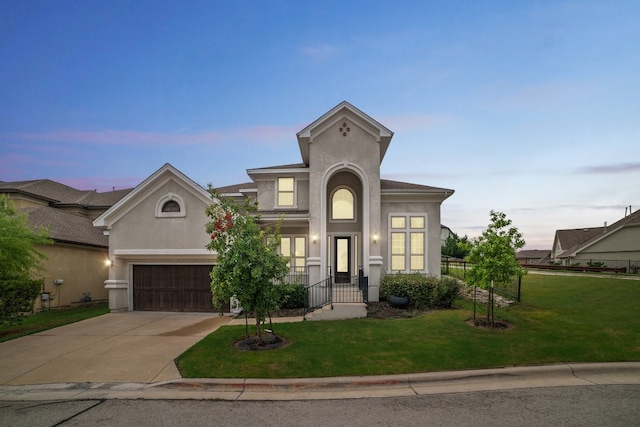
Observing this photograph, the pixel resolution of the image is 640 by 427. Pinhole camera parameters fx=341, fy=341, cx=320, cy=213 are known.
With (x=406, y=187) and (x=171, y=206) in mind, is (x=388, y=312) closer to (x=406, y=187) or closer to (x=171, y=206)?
(x=406, y=187)

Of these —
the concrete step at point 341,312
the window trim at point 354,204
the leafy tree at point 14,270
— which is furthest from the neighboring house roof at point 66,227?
the concrete step at point 341,312

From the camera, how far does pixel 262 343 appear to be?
9.76 meters

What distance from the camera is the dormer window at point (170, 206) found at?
15984 millimetres

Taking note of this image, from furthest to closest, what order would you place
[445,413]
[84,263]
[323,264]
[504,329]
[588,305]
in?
[84,263] → [323,264] → [588,305] → [504,329] → [445,413]

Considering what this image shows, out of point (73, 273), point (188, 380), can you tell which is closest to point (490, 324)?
point (188, 380)

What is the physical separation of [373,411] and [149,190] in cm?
1433

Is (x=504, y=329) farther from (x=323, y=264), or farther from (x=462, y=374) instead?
(x=323, y=264)

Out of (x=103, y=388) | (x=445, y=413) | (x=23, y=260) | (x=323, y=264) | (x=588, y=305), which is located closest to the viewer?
(x=445, y=413)

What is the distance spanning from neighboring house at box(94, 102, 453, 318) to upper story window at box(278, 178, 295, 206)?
37cm

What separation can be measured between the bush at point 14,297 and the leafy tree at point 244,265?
8.51 meters

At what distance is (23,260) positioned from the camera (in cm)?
1314

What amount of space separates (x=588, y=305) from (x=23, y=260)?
23.0 metres

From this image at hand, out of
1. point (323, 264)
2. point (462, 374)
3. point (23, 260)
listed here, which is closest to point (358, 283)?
point (323, 264)

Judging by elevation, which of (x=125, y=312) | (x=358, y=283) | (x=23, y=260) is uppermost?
(x=23, y=260)
